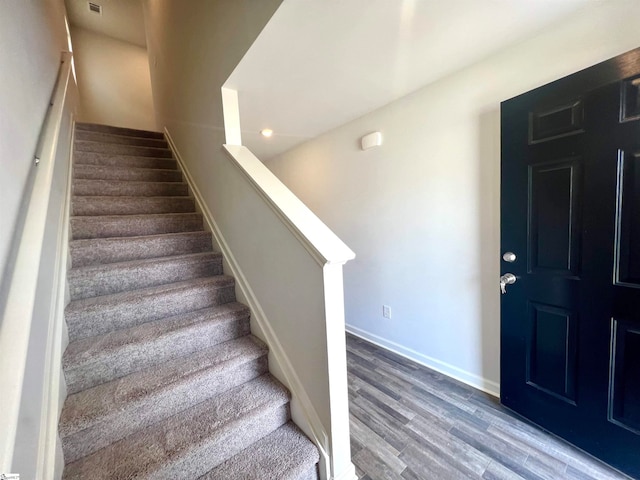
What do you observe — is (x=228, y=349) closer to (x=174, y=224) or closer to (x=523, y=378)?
(x=174, y=224)

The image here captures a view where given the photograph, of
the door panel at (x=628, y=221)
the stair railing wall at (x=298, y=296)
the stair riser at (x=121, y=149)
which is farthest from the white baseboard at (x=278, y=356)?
the door panel at (x=628, y=221)

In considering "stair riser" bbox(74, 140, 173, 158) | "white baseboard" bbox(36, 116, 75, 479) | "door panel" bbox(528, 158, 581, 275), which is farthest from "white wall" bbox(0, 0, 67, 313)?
"door panel" bbox(528, 158, 581, 275)

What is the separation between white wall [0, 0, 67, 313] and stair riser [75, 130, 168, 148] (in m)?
1.02

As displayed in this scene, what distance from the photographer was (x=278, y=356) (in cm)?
143

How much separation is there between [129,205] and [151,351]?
1.36 meters

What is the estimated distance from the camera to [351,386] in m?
1.98

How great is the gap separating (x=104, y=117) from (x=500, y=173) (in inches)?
218

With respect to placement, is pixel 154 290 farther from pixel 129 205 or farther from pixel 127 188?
pixel 127 188

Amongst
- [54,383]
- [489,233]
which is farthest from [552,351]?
[54,383]

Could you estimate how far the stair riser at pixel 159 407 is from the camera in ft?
3.32

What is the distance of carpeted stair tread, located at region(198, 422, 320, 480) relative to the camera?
3.54ft

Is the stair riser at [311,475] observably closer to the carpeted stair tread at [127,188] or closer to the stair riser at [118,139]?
the carpeted stair tread at [127,188]

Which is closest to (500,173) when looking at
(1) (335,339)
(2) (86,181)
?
(1) (335,339)

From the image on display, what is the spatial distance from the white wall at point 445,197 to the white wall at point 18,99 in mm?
2187
